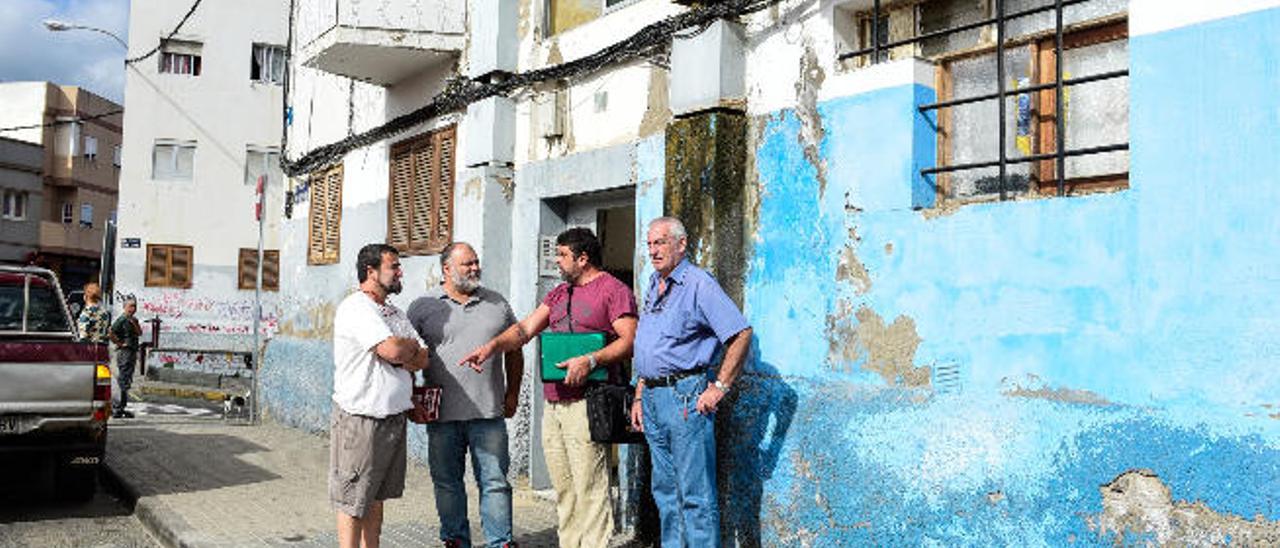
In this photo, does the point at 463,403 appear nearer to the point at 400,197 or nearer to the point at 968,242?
the point at 968,242

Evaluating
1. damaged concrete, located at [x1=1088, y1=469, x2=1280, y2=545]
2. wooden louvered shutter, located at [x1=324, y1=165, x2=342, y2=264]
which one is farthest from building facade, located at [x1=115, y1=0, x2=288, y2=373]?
damaged concrete, located at [x1=1088, y1=469, x2=1280, y2=545]

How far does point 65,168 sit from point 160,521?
131 ft

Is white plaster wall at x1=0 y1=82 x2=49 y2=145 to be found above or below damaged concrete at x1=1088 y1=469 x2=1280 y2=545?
above

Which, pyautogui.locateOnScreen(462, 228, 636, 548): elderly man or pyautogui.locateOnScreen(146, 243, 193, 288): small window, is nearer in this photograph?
pyautogui.locateOnScreen(462, 228, 636, 548): elderly man

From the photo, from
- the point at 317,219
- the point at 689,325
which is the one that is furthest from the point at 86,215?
the point at 689,325

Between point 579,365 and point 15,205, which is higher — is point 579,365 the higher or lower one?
the lower one

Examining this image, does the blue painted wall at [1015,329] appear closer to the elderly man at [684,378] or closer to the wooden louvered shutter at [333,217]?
the elderly man at [684,378]

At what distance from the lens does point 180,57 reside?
26.7 meters

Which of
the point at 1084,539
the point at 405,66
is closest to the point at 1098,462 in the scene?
the point at 1084,539

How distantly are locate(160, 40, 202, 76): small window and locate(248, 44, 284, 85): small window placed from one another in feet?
4.26

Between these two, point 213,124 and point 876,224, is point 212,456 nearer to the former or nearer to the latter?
point 876,224

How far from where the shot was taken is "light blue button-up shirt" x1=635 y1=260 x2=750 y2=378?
5324 mm

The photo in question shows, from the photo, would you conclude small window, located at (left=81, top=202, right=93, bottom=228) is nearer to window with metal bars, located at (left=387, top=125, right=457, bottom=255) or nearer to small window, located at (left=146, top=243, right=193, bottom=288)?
small window, located at (left=146, top=243, right=193, bottom=288)

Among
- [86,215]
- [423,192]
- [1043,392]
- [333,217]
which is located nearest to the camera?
[1043,392]
